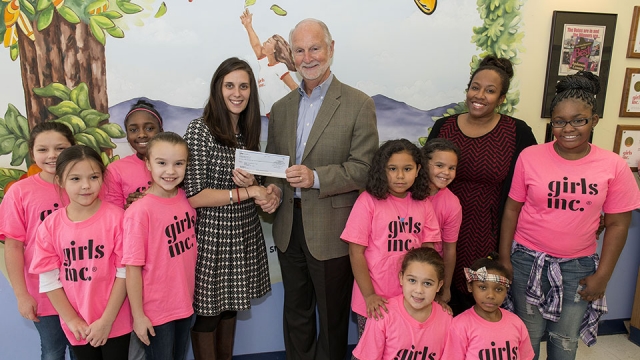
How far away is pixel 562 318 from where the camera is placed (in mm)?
1887

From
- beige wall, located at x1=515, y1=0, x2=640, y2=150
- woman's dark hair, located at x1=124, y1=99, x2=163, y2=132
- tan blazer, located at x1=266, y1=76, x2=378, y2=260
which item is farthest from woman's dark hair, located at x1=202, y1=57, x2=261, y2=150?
beige wall, located at x1=515, y1=0, x2=640, y2=150

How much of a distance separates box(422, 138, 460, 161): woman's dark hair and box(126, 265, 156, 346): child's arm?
4.73 feet

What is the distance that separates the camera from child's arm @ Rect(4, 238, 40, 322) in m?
1.77

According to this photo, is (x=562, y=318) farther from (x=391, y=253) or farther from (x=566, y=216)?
(x=391, y=253)

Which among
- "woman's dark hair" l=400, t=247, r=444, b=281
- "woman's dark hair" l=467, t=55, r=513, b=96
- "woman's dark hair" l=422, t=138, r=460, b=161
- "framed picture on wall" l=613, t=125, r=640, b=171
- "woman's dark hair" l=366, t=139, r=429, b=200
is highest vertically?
"woman's dark hair" l=467, t=55, r=513, b=96

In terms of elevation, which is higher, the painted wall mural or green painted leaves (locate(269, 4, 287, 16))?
green painted leaves (locate(269, 4, 287, 16))

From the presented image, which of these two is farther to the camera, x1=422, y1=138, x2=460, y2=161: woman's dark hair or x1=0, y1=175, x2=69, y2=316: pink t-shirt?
x1=422, y1=138, x2=460, y2=161: woman's dark hair

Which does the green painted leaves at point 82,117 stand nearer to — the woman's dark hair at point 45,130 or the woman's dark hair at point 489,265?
the woman's dark hair at point 45,130

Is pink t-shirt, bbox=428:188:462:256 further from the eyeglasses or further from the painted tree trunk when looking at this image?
the painted tree trunk

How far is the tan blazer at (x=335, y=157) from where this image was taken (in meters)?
1.94

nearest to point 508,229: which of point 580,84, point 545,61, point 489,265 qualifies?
point 489,265

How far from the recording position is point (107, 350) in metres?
1.73

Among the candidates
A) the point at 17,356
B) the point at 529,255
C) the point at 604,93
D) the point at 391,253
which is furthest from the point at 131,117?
the point at 604,93

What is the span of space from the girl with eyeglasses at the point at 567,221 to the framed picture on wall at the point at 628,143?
128 cm
